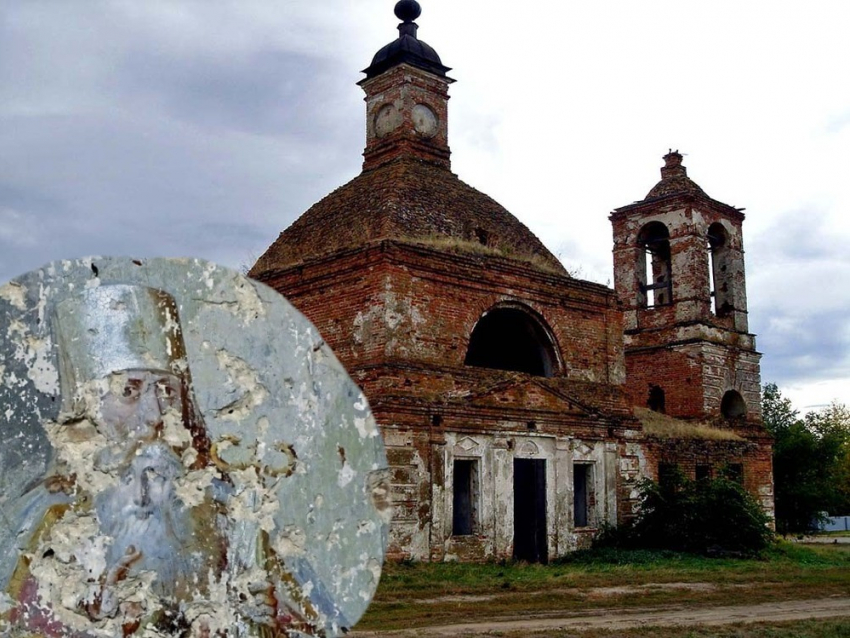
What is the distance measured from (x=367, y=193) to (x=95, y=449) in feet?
49.0

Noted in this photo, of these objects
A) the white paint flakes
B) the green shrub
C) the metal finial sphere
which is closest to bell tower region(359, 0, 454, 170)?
the metal finial sphere

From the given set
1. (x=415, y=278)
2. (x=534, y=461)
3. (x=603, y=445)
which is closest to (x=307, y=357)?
(x=415, y=278)

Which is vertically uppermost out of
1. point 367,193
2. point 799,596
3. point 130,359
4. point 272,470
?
point 367,193

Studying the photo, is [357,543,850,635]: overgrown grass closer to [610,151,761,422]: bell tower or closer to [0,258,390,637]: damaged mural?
[0,258,390,637]: damaged mural

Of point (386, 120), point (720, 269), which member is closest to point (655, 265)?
point (720, 269)

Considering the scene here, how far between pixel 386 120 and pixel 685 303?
31.5 feet

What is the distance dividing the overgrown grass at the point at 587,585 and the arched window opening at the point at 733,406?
9.00 m

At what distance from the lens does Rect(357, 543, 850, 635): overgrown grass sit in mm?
10505

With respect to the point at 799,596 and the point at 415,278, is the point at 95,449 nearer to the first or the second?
the point at 799,596

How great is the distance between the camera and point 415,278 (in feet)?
50.8

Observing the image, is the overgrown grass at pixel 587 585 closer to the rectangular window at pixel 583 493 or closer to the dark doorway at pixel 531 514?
the dark doorway at pixel 531 514

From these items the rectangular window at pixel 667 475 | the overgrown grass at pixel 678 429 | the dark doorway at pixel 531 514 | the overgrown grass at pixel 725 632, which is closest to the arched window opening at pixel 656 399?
the overgrown grass at pixel 678 429

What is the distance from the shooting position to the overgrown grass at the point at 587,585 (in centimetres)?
1051

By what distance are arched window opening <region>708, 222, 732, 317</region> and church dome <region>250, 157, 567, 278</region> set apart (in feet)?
28.7
